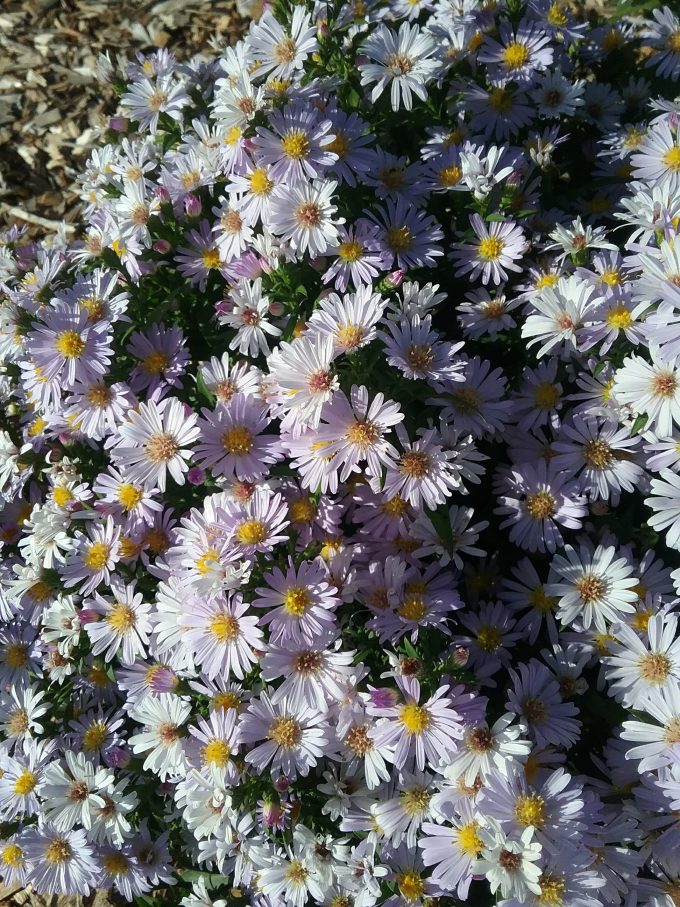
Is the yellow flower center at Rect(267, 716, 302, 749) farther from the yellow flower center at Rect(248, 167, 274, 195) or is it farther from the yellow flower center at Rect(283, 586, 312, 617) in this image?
the yellow flower center at Rect(248, 167, 274, 195)

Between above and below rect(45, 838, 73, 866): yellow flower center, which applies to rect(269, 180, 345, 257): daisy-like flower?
above

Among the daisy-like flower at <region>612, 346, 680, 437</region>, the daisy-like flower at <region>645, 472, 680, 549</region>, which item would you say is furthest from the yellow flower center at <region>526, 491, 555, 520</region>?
the daisy-like flower at <region>612, 346, 680, 437</region>

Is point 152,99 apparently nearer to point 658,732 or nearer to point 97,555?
point 97,555

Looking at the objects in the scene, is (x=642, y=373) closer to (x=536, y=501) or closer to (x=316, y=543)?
(x=536, y=501)

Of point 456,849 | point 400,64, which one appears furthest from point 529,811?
point 400,64

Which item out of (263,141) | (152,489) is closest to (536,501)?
(152,489)
